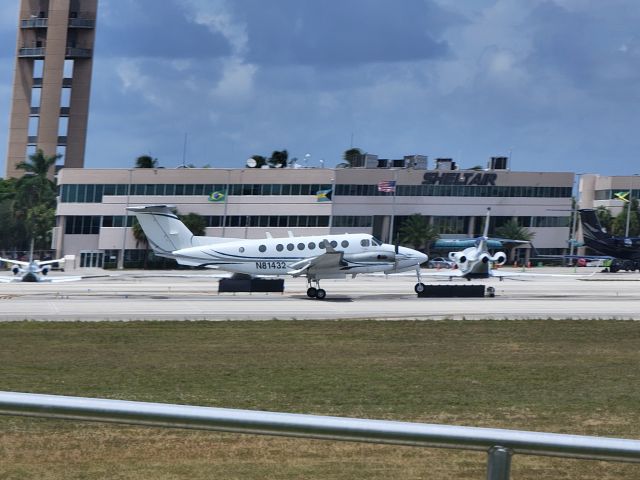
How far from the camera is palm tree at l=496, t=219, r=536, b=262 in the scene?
12075 cm

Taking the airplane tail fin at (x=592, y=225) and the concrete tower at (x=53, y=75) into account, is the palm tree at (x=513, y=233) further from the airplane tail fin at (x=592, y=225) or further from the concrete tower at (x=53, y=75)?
the concrete tower at (x=53, y=75)

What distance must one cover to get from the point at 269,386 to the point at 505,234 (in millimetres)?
100148

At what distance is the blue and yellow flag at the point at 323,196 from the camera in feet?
387

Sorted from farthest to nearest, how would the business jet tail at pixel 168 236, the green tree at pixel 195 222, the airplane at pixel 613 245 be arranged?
the green tree at pixel 195 222 < the airplane at pixel 613 245 < the business jet tail at pixel 168 236

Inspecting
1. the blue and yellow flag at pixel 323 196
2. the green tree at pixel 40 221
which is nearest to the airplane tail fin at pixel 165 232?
the blue and yellow flag at pixel 323 196

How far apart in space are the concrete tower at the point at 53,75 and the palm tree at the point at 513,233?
7122cm

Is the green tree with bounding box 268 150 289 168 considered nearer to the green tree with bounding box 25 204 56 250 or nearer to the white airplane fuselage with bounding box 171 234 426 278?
the green tree with bounding box 25 204 56 250

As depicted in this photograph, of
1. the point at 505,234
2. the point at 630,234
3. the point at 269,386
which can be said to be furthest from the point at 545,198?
the point at 269,386

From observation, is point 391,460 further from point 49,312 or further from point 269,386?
point 49,312

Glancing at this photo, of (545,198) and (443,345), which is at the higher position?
(545,198)

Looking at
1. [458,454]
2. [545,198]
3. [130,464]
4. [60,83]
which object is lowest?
[130,464]

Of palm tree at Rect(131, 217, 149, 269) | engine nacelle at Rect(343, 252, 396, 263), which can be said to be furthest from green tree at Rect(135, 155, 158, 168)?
engine nacelle at Rect(343, 252, 396, 263)

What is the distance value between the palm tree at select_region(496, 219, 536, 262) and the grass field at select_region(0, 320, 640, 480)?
8092cm

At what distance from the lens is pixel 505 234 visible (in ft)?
397
